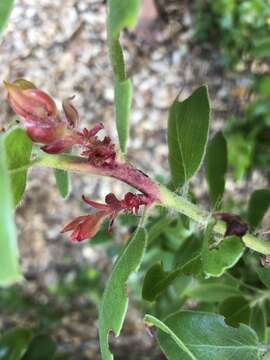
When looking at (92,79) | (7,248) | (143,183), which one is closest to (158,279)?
(143,183)

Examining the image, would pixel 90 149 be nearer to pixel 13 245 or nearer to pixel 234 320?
pixel 13 245

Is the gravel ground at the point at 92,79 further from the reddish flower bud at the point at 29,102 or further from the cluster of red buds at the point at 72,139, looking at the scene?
the reddish flower bud at the point at 29,102

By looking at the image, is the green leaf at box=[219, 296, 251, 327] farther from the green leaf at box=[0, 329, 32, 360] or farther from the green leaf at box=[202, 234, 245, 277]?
the green leaf at box=[0, 329, 32, 360]

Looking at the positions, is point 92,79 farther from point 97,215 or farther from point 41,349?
point 97,215

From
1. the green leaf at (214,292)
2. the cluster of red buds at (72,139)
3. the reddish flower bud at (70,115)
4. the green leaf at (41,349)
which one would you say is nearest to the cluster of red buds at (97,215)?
the cluster of red buds at (72,139)

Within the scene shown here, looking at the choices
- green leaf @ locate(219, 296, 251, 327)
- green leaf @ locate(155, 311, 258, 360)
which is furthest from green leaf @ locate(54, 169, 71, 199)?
green leaf @ locate(219, 296, 251, 327)

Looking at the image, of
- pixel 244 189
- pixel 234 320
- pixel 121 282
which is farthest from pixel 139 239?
pixel 244 189
